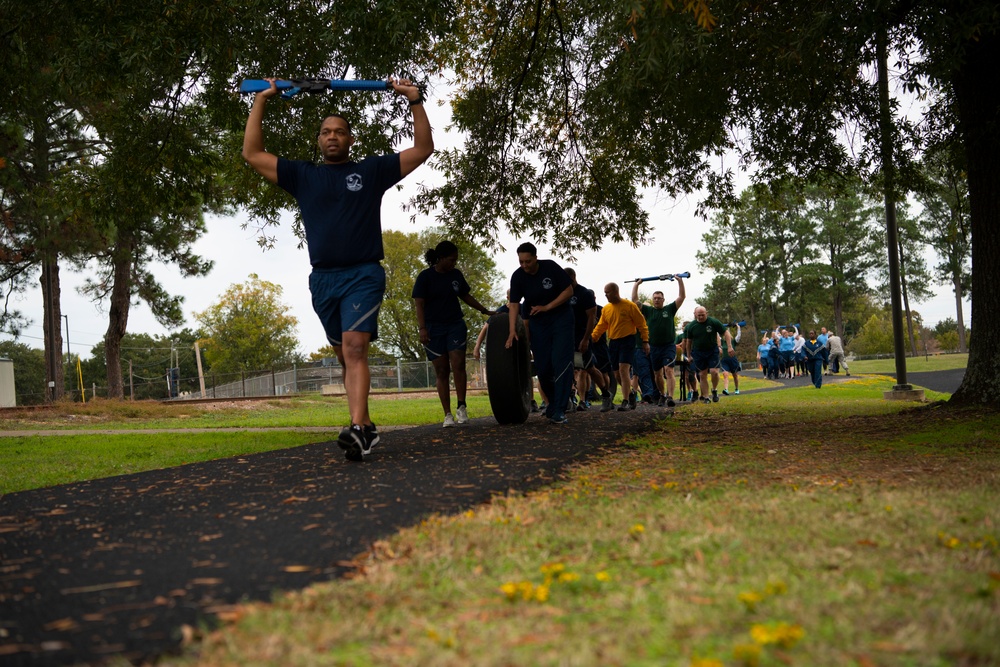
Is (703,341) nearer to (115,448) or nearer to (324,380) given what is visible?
(115,448)

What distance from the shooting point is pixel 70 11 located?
27.5 ft

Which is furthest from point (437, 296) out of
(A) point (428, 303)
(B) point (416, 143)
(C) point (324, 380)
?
(C) point (324, 380)

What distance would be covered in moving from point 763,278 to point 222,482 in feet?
253

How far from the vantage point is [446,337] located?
31.3ft

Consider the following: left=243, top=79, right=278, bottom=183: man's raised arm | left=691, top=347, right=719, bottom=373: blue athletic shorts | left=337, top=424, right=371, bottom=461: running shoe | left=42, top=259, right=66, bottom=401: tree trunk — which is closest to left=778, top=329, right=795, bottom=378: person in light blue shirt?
left=691, top=347, right=719, bottom=373: blue athletic shorts

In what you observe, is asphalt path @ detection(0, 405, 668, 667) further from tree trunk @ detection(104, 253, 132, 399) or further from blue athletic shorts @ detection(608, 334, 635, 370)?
tree trunk @ detection(104, 253, 132, 399)

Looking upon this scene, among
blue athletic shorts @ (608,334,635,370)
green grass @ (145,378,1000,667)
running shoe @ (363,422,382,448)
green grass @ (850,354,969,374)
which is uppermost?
blue athletic shorts @ (608,334,635,370)

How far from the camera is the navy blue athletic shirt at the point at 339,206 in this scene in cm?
606

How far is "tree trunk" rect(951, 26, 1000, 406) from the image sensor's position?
9.62 meters

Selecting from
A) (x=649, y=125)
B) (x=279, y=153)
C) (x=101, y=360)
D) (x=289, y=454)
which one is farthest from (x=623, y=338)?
(x=101, y=360)

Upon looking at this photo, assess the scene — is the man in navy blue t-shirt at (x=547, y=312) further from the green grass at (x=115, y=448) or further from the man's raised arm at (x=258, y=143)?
the man's raised arm at (x=258, y=143)

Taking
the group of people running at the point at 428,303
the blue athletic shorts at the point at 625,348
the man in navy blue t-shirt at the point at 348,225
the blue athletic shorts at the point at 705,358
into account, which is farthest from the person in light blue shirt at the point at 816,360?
the man in navy blue t-shirt at the point at 348,225

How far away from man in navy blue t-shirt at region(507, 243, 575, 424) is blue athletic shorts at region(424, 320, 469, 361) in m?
0.54

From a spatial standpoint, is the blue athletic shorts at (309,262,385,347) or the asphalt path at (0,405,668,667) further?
the blue athletic shorts at (309,262,385,347)
